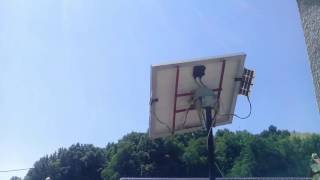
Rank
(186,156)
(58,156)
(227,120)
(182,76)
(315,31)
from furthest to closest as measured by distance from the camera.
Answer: (58,156) → (186,156) → (227,120) → (182,76) → (315,31)

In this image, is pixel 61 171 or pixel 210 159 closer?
pixel 210 159

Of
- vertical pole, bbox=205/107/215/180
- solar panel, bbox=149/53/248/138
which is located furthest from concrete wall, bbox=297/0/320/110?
vertical pole, bbox=205/107/215/180

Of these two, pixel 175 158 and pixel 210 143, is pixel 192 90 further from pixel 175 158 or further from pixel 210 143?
pixel 175 158

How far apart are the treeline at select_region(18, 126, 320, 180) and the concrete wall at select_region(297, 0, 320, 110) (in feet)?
153

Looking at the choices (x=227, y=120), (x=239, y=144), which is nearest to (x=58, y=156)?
(x=239, y=144)

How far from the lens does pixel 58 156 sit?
58.2 m

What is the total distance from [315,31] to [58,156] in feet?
186

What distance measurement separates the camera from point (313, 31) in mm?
4180

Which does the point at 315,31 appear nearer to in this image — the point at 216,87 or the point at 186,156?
the point at 216,87

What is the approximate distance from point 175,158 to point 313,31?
167 ft

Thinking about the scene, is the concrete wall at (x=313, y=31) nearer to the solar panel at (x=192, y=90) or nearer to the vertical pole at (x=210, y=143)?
the solar panel at (x=192, y=90)

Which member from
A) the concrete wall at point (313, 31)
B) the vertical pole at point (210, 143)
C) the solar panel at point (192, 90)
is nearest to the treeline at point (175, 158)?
the solar panel at point (192, 90)

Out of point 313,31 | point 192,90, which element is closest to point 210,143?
point 192,90

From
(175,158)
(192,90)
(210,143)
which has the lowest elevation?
(210,143)
